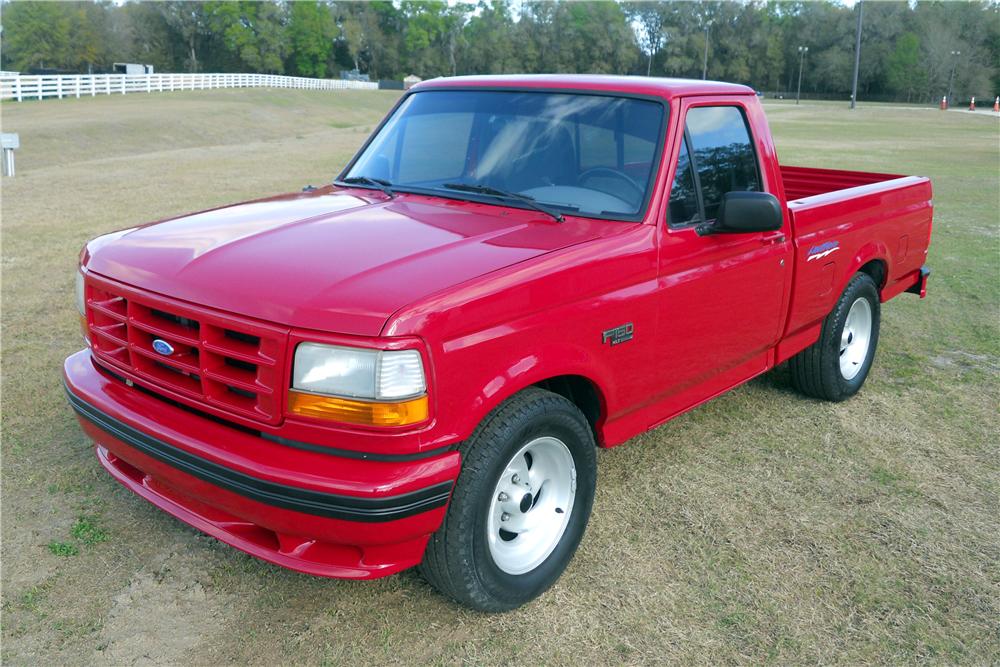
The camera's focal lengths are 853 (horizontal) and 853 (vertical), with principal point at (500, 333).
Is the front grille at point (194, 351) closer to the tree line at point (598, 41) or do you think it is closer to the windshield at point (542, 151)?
the windshield at point (542, 151)

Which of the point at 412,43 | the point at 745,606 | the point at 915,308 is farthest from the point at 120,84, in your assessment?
the point at 412,43

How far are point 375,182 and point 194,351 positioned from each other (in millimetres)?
1574

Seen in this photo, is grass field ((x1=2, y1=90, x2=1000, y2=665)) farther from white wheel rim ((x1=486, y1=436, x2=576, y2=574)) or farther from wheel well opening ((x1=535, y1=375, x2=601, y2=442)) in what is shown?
wheel well opening ((x1=535, y1=375, x2=601, y2=442))

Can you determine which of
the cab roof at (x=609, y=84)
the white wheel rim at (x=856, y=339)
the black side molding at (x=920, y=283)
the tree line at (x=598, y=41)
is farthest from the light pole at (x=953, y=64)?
the cab roof at (x=609, y=84)

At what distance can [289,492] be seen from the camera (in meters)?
2.62

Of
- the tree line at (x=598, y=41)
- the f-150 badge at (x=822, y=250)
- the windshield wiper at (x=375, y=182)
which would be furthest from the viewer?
the tree line at (x=598, y=41)

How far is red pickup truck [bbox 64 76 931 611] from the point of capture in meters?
Result: 2.64

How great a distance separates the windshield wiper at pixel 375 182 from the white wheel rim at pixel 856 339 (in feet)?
9.93

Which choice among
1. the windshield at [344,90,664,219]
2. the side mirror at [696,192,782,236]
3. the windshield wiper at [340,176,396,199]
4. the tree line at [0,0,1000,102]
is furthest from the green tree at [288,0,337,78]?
the side mirror at [696,192,782,236]

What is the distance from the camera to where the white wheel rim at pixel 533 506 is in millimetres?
3184

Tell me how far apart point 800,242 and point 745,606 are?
6.71 ft

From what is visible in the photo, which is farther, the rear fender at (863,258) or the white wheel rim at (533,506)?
the rear fender at (863,258)

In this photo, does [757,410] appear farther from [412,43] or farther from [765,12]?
[412,43]

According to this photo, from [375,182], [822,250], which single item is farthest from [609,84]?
[822,250]
